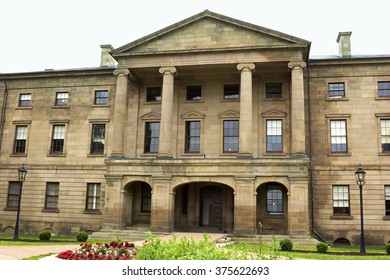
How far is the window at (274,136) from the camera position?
101 ft

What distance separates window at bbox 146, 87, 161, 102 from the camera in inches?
1324

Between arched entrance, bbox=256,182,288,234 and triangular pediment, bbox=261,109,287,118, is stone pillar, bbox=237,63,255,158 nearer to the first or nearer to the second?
triangular pediment, bbox=261,109,287,118

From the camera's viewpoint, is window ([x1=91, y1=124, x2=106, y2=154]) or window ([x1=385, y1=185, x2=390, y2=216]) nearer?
window ([x1=385, y1=185, x2=390, y2=216])

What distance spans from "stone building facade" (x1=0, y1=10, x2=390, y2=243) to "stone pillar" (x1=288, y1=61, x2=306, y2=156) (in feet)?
0.25

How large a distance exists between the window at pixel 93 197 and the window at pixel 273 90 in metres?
16.1

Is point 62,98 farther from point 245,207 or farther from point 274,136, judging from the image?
point 245,207

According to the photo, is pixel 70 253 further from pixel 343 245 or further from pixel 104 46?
pixel 104 46

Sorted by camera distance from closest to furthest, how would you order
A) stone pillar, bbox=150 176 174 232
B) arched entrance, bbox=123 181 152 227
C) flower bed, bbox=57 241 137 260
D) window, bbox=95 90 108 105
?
flower bed, bbox=57 241 137 260
stone pillar, bbox=150 176 174 232
arched entrance, bbox=123 181 152 227
window, bbox=95 90 108 105

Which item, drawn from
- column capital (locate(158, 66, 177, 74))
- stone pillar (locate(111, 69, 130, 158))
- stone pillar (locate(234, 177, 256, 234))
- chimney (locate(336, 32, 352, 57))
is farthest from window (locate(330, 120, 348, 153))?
stone pillar (locate(111, 69, 130, 158))

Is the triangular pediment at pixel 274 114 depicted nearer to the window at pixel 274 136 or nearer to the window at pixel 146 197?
the window at pixel 274 136

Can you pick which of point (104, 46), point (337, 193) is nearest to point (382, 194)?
point (337, 193)

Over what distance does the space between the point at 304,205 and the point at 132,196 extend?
1324cm

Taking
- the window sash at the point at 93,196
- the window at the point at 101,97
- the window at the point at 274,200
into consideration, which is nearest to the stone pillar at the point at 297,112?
Result: the window at the point at 274,200

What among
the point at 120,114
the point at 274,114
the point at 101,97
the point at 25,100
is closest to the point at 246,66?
the point at 274,114
